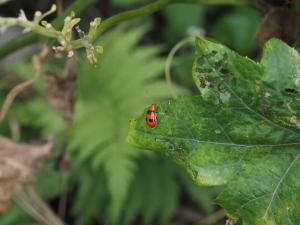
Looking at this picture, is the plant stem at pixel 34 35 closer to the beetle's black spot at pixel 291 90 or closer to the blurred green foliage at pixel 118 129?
the beetle's black spot at pixel 291 90

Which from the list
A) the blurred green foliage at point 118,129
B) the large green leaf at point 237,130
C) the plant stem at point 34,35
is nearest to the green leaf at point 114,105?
the blurred green foliage at point 118,129

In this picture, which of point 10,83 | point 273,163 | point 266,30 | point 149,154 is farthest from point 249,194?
point 10,83

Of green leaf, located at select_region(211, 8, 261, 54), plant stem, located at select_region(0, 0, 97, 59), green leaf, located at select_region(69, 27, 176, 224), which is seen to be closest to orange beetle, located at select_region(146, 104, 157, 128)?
plant stem, located at select_region(0, 0, 97, 59)

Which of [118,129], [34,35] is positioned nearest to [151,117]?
[34,35]

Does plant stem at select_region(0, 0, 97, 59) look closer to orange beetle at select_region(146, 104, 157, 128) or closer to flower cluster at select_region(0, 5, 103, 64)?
flower cluster at select_region(0, 5, 103, 64)

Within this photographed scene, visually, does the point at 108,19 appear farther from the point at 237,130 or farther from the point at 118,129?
the point at 118,129
